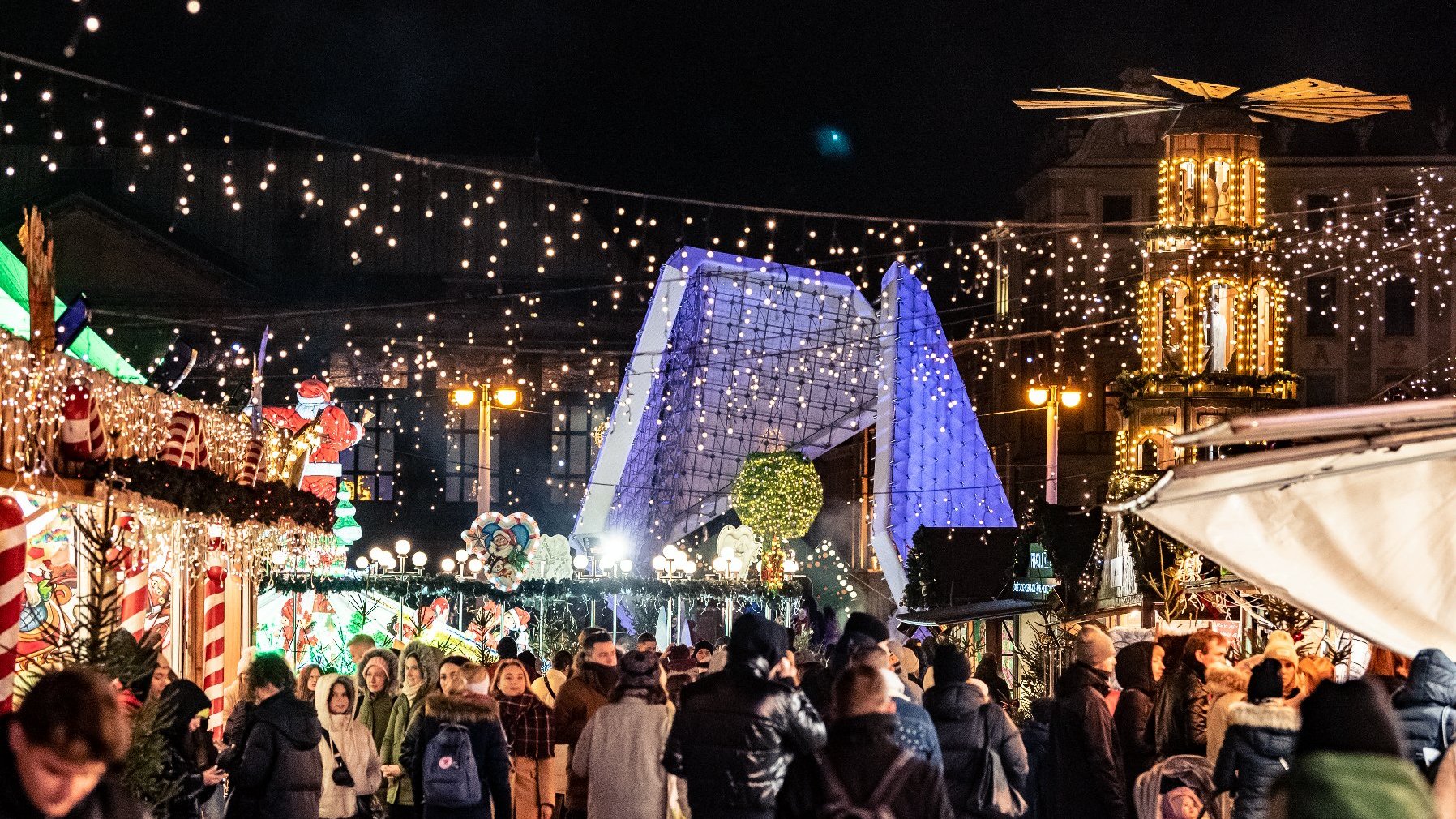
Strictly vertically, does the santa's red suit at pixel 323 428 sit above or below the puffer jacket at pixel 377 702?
above

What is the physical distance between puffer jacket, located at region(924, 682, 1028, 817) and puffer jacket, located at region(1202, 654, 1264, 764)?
1015 millimetres

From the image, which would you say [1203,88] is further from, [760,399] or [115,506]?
[115,506]

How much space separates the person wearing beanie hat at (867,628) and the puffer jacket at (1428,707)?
2.66 metres

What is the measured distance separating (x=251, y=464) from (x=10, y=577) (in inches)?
266

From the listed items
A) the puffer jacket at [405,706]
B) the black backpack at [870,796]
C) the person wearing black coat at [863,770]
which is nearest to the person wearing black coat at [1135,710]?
the puffer jacket at [405,706]

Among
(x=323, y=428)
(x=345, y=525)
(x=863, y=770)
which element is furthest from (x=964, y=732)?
(x=345, y=525)

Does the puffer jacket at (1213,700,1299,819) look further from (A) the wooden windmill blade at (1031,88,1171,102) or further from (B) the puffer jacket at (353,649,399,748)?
(A) the wooden windmill blade at (1031,88,1171,102)

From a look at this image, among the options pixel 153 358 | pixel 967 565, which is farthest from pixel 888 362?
pixel 153 358

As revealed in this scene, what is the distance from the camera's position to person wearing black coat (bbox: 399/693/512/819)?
1077 cm

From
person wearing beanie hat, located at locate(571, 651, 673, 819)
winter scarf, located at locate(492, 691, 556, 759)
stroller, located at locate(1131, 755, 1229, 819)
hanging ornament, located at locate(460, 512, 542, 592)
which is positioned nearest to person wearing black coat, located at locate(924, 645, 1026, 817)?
stroller, located at locate(1131, 755, 1229, 819)

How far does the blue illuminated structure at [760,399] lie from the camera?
108 feet

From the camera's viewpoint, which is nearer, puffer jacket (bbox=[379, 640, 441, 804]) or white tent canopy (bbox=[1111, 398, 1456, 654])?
white tent canopy (bbox=[1111, 398, 1456, 654])

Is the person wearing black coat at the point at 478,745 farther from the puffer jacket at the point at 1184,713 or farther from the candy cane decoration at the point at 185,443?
the candy cane decoration at the point at 185,443

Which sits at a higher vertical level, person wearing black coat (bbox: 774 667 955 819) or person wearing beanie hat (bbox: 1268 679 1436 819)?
person wearing beanie hat (bbox: 1268 679 1436 819)
